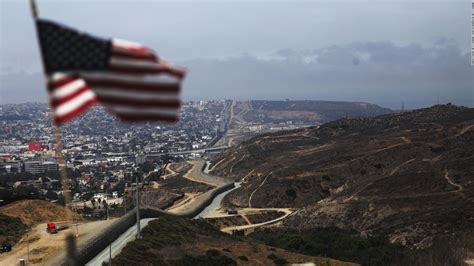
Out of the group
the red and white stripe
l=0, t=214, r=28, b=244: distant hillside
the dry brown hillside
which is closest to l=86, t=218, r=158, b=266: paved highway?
l=0, t=214, r=28, b=244: distant hillside

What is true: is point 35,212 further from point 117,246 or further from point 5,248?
point 117,246

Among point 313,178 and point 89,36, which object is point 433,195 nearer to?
point 313,178

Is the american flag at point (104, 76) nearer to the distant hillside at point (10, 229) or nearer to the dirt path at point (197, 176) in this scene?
the distant hillside at point (10, 229)

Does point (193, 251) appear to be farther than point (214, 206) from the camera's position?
No

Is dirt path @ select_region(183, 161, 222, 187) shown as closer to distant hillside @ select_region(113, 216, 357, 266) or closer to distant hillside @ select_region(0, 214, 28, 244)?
distant hillside @ select_region(0, 214, 28, 244)

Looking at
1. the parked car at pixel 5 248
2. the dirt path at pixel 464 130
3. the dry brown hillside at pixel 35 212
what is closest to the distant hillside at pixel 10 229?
the parked car at pixel 5 248

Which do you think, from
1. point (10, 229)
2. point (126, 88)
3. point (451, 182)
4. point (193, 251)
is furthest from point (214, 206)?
point (126, 88)

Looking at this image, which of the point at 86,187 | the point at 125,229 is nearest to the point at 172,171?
the point at 86,187
